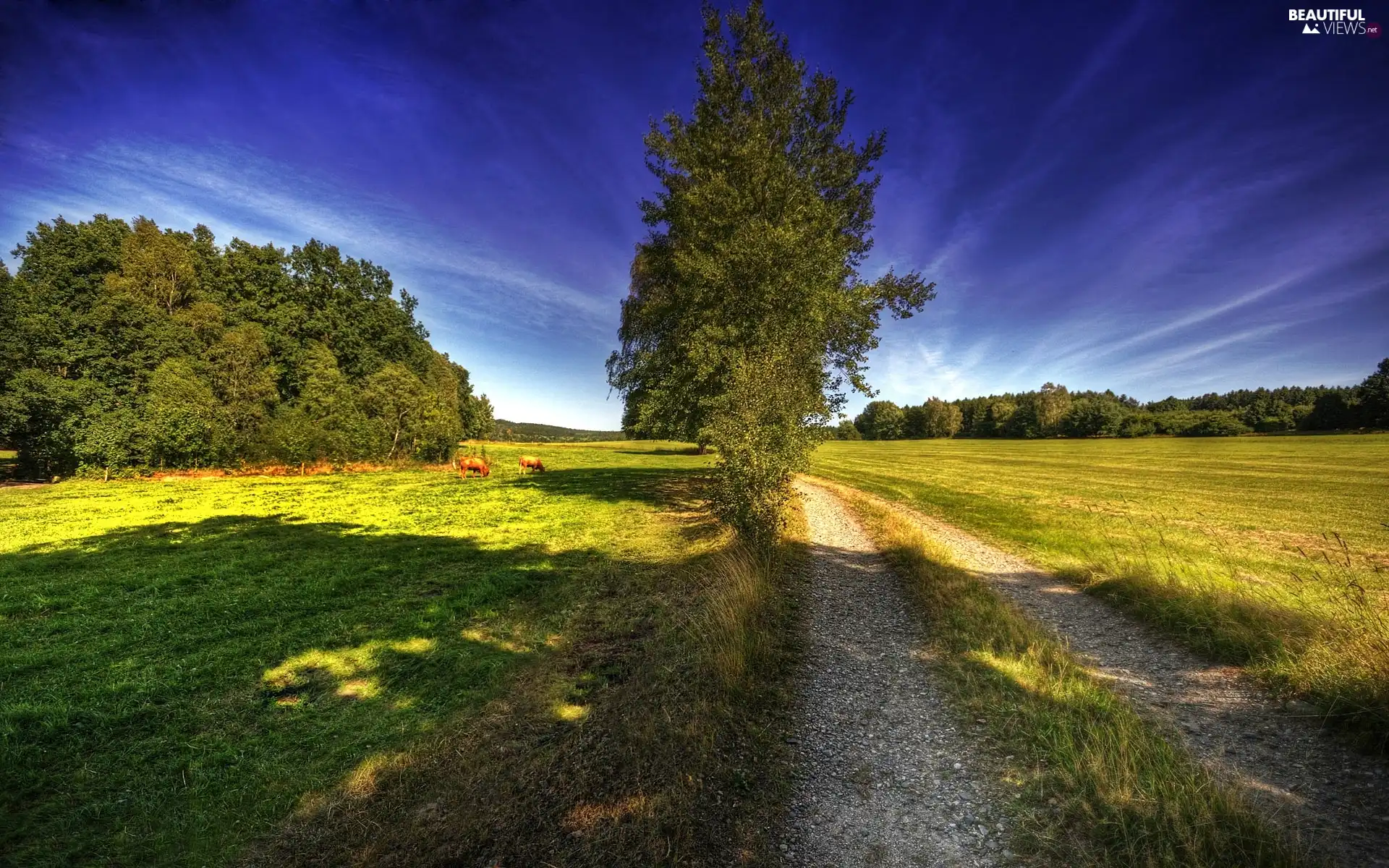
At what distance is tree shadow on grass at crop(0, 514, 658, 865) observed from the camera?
14.4 feet

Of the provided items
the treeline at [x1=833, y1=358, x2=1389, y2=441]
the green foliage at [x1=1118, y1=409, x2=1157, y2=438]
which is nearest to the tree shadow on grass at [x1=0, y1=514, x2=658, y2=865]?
the treeline at [x1=833, y1=358, x2=1389, y2=441]

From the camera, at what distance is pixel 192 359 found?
97.2 feet

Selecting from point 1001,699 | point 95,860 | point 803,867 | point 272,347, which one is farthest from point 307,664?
point 272,347

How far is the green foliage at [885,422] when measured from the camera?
131 meters

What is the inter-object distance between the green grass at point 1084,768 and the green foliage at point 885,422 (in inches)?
5191

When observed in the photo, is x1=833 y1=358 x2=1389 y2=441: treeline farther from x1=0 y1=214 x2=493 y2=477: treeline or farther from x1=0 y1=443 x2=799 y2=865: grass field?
x1=0 y1=443 x2=799 y2=865: grass field

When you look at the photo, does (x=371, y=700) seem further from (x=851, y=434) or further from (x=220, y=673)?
(x=851, y=434)

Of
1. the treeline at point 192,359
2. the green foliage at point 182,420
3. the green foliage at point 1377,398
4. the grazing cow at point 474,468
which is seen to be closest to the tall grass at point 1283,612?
the grazing cow at point 474,468

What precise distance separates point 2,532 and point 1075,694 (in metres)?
28.5

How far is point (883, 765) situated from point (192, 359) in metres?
45.4

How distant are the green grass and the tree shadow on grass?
6.92 m

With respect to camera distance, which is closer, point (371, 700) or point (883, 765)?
point (883, 765)

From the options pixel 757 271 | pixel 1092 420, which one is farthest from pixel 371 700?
pixel 1092 420

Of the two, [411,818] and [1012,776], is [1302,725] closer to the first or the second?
[1012,776]
